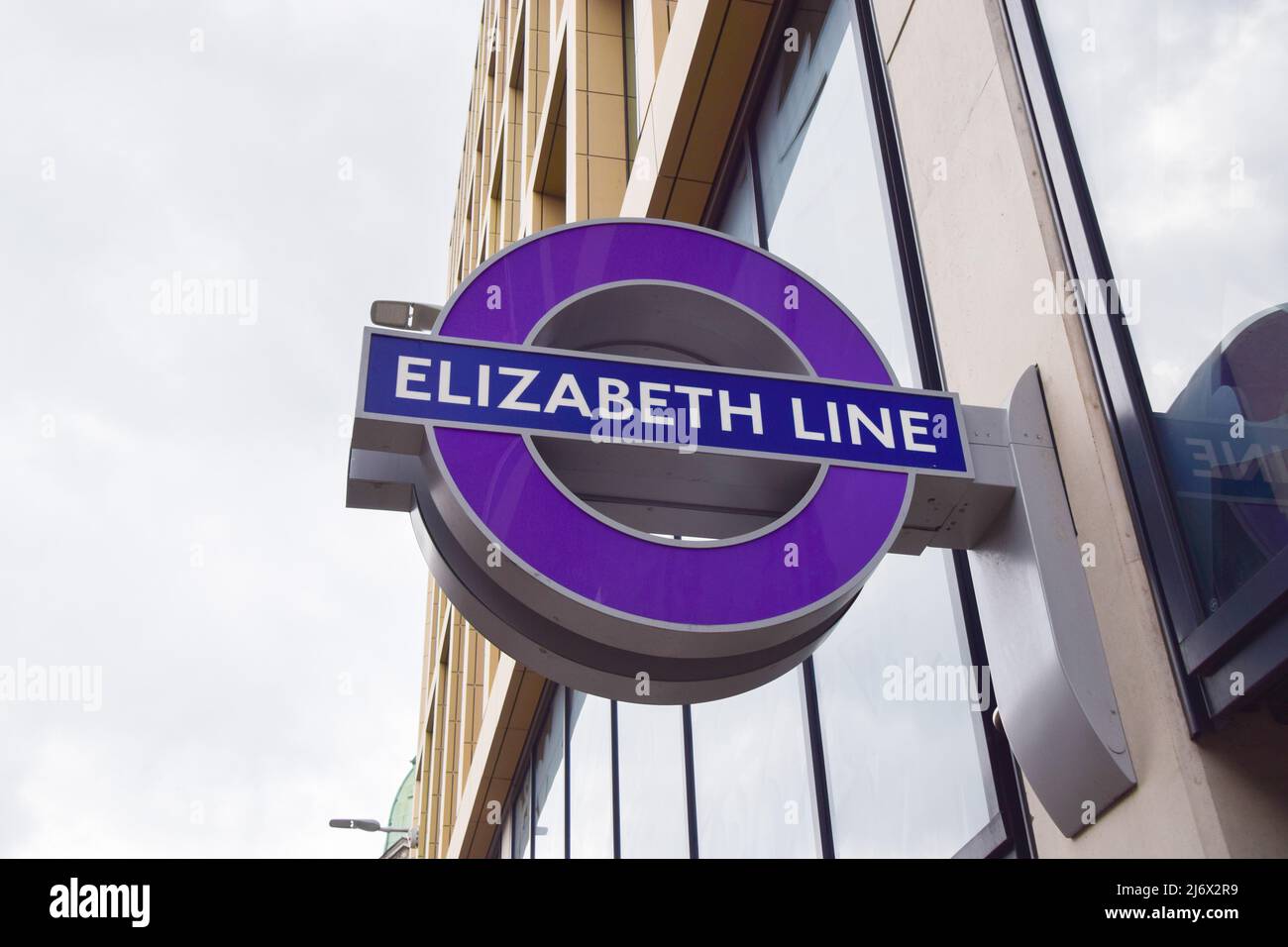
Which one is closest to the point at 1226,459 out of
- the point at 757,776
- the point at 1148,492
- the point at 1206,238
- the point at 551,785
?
the point at 1148,492

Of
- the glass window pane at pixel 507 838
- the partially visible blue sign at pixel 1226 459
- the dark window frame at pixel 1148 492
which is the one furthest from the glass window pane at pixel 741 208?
the glass window pane at pixel 507 838

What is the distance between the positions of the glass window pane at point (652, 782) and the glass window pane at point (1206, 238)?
532cm

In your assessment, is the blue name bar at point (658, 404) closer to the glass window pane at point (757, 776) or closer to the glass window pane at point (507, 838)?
the glass window pane at point (757, 776)

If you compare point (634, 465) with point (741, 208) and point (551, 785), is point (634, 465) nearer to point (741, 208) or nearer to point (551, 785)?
point (741, 208)

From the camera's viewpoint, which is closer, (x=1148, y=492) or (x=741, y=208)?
(x=1148, y=492)

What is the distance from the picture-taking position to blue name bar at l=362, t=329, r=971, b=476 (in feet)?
10.6

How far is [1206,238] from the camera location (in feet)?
11.2

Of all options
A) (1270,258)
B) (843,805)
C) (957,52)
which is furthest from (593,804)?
(1270,258)

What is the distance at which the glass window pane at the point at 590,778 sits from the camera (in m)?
10.6

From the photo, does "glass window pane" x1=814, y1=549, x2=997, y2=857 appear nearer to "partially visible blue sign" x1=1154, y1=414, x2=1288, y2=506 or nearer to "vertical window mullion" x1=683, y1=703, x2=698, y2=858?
"partially visible blue sign" x1=1154, y1=414, x2=1288, y2=506

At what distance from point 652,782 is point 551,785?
16.0ft

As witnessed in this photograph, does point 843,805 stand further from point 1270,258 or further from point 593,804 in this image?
point 593,804

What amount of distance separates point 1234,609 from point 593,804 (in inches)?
348

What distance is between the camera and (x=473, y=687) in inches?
774
